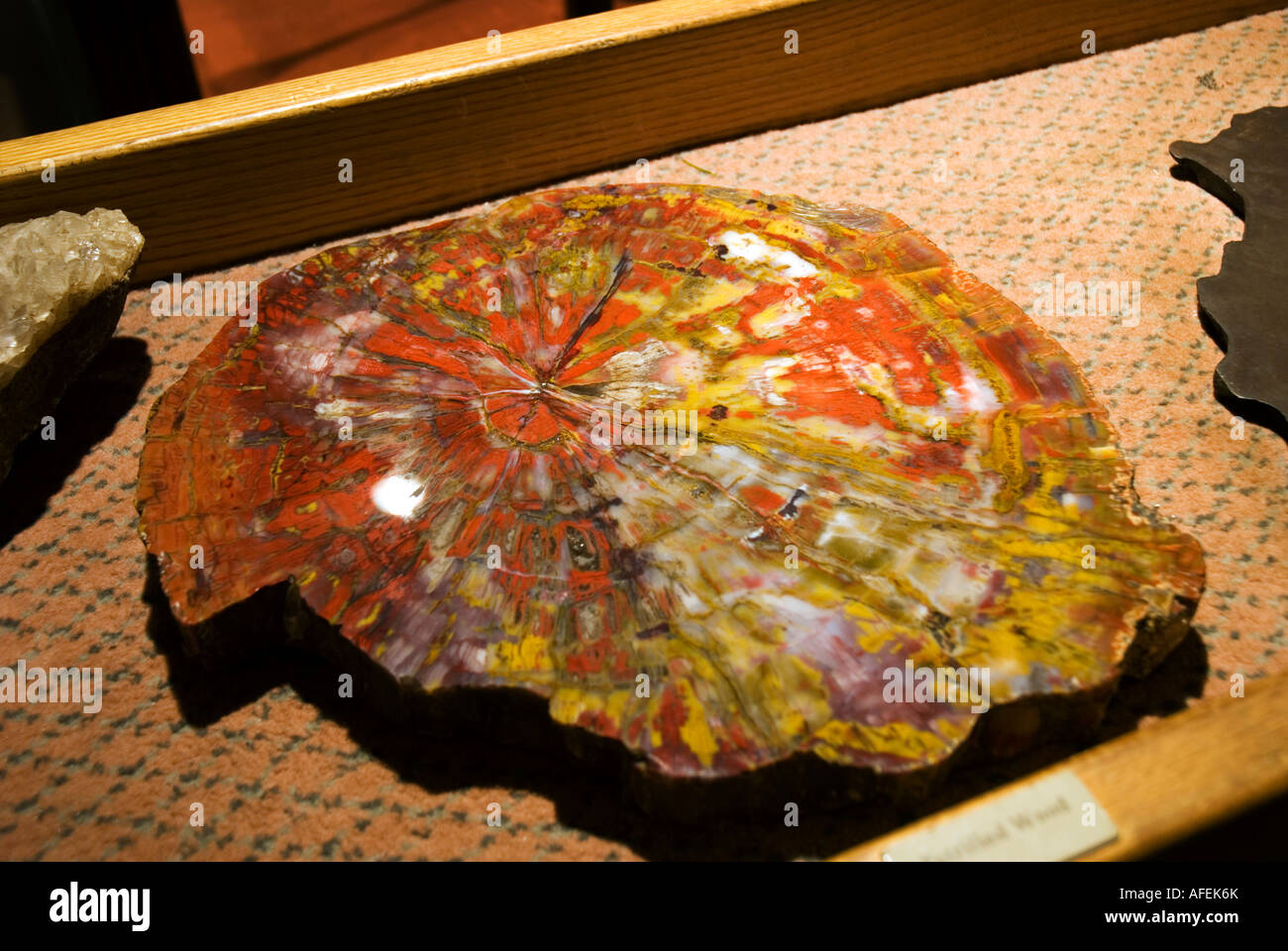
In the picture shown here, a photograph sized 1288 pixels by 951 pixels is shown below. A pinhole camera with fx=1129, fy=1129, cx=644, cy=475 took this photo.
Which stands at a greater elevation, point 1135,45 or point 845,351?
point 1135,45

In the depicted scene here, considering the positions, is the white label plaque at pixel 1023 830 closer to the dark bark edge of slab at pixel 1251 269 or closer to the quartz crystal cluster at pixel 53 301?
the dark bark edge of slab at pixel 1251 269

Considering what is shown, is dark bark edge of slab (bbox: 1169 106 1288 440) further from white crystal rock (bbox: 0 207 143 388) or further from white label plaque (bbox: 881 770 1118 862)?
white crystal rock (bbox: 0 207 143 388)

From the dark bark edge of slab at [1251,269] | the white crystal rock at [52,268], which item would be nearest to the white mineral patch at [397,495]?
the white crystal rock at [52,268]

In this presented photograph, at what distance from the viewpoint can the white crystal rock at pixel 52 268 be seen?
1.54 meters

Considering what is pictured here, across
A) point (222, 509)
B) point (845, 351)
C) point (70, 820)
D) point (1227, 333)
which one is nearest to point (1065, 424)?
point (845, 351)

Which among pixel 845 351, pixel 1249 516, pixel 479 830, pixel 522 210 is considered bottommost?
pixel 479 830

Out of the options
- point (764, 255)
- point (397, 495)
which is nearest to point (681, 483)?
point (397, 495)

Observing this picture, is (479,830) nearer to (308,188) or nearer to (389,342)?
(389,342)

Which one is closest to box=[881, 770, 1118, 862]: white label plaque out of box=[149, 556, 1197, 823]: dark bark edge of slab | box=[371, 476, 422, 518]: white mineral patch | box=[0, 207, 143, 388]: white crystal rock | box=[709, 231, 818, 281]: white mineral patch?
box=[149, 556, 1197, 823]: dark bark edge of slab

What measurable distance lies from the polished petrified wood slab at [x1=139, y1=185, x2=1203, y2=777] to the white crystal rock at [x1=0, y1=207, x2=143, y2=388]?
0.82 ft

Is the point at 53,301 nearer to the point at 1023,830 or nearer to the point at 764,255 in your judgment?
the point at 764,255

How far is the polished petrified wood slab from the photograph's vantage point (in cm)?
114

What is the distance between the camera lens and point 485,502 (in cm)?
131

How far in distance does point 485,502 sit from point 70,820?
57cm
